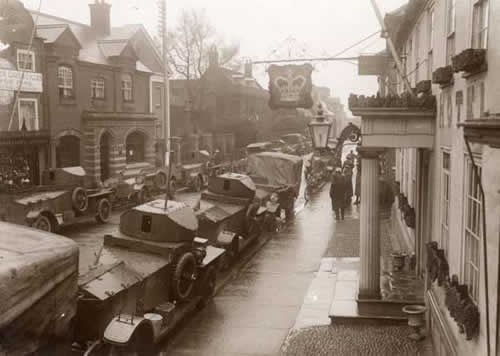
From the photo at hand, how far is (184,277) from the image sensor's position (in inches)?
444

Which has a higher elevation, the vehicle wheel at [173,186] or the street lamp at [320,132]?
the street lamp at [320,132]

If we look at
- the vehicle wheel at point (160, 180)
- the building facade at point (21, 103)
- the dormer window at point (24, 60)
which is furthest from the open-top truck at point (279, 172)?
the dormer window at point (24, 60)

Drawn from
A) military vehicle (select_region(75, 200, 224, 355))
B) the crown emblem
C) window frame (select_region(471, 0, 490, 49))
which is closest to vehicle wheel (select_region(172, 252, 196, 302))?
military vehicle (select_region(75, 200, 224, 355))

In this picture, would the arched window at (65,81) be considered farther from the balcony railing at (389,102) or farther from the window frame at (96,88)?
the balcony railing at (389,102)

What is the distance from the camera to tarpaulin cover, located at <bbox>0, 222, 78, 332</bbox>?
545cm

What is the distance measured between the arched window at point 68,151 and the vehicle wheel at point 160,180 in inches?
244

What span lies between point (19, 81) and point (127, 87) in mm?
10007

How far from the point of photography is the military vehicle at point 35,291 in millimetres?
5516

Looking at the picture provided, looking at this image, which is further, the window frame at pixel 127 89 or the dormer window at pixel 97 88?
the window frame at pixel 127 89

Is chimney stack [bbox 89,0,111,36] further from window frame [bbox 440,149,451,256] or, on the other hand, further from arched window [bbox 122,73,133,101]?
window frame [bbox 440,149,451,256]

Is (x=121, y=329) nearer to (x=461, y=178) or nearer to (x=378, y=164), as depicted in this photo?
(x=461, y=178)

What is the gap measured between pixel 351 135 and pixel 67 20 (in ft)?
96.1

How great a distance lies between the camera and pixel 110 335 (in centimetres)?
830

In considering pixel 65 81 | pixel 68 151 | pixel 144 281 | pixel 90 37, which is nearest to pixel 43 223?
pixel 144 281
